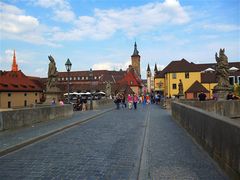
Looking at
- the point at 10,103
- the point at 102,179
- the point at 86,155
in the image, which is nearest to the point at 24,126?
the point at 86,155

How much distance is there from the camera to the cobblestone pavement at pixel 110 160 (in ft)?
19.5

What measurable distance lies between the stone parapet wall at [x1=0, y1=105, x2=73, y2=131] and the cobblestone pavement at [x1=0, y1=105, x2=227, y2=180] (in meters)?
2.07

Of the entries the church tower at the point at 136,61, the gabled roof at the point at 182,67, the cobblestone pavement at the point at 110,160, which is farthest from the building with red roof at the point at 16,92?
the cobblestone pavement at the point at 110,160

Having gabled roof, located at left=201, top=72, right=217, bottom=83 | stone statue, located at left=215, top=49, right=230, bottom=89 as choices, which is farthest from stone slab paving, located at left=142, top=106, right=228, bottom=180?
gabled roof, located at left=201, top=72, right=217, bottom=83

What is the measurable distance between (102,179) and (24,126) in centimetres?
831

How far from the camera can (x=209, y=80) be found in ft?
277

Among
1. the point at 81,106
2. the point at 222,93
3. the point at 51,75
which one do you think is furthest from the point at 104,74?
the point at 51,75

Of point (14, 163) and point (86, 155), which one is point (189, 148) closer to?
point (86, 155)

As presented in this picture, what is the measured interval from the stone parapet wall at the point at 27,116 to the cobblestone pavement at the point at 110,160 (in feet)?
6.78

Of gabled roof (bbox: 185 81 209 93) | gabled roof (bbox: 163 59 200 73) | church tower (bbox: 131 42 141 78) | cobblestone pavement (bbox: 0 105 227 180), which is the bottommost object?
cobblestone pavement (bbox: 0 105 227 180)

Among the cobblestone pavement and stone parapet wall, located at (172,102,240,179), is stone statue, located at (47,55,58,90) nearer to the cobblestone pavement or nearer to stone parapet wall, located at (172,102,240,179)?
the cobblestone pavement

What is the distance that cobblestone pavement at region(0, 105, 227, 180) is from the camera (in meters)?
5.93

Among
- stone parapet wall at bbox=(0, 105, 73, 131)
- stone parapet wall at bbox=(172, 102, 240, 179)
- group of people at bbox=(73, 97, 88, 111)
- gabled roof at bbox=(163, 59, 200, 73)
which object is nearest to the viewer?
stone parapet wall at bbox=(172, 102, 240, 179)

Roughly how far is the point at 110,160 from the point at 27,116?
289 inches
